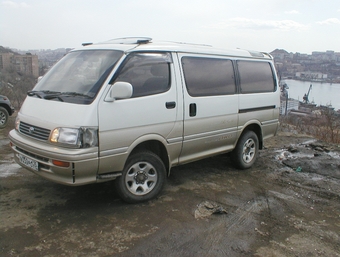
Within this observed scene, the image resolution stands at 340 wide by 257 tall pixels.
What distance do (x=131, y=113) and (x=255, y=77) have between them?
291cm

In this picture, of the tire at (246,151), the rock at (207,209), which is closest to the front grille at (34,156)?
the rock at (207,209)

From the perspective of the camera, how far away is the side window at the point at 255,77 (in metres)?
5.32

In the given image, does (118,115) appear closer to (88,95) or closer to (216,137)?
(88,95)

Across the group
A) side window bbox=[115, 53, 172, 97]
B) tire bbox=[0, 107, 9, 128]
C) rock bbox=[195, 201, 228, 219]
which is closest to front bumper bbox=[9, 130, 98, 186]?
side window bbox=[115, 53, 172, 97]

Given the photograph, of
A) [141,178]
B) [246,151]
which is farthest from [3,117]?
[246,151]

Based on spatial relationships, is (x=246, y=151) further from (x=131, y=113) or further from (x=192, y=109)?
(x=131, y=113)

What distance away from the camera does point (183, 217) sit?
3.71 m

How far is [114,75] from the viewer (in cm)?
365

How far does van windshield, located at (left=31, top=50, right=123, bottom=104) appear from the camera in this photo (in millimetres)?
3594

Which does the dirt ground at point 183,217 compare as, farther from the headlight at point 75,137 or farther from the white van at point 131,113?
the headlight at point 75,137

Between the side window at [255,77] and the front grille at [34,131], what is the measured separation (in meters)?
3.28

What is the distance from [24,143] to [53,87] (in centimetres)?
84

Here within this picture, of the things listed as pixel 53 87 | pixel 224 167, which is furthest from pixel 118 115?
pixel 224 167

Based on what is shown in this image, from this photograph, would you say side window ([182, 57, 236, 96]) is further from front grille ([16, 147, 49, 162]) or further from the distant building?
the distant building
